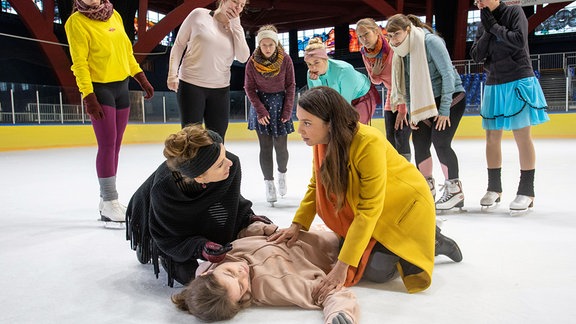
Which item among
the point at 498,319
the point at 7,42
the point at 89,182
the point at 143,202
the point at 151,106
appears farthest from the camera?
the point at 7,42

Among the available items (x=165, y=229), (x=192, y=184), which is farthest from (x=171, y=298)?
(x=192, y=184)

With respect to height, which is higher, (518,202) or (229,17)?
(229,17)

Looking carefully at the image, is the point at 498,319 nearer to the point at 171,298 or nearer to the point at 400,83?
the point at 171,298

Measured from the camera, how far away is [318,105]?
1378 millimetres

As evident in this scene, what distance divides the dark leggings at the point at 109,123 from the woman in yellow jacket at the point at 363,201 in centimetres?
133

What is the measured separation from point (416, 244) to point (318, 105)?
0.52 m

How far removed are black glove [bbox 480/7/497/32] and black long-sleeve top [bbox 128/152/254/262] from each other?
1.74 m

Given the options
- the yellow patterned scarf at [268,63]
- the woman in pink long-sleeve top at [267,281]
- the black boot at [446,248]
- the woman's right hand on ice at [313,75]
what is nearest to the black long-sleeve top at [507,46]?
the woman's right hand on ice at [313,75]

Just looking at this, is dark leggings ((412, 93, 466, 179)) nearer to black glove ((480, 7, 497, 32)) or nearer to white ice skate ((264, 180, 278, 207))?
black glove ((480, 7, 497, 32))

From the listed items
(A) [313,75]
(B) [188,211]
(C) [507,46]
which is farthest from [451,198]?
(B) [188,211]

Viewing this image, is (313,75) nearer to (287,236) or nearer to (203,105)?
(203,105)

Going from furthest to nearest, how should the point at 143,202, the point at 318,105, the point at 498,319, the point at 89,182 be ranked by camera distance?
the point at 89,182
the point at 143,202
the point at 318,105
the point at 498,319

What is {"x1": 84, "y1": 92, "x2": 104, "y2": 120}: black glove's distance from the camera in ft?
7.88

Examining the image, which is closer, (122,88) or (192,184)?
(192,184)
